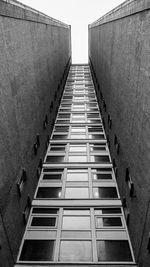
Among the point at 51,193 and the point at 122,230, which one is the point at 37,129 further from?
the point at 122,230

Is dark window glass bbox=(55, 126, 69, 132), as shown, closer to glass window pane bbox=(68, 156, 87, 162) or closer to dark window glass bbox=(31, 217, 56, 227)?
glass window pane bbox=(68, 156, 87, 162)

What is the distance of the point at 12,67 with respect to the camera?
416 inches

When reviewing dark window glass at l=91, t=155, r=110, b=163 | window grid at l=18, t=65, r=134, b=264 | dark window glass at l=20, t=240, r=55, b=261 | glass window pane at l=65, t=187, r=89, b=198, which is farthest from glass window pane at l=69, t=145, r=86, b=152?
dark window glass at l=20, t=240, r=55, b=261

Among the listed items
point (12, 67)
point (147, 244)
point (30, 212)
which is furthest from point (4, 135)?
point (147, 244)

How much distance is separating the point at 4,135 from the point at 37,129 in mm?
6388

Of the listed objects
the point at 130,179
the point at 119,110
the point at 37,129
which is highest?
the point at 119,110

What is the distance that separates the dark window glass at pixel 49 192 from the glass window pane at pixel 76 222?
75.6 inches

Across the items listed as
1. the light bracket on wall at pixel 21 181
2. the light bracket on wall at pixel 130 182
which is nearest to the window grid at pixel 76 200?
the light bracket on wall at pixel 130 182

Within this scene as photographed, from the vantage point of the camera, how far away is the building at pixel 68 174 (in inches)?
383

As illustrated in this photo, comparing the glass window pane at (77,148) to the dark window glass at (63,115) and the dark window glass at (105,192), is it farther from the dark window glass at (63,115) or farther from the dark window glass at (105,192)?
the dark window glass at (63,115)

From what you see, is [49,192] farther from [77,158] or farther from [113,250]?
[113,250]

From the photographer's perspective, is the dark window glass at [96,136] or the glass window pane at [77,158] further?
the dark window glass at [96,136]

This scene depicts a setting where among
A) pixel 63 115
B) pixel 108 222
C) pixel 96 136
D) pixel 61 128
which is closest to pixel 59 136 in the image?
pixel 61 128

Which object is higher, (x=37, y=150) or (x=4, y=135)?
(x=4, y=135)
